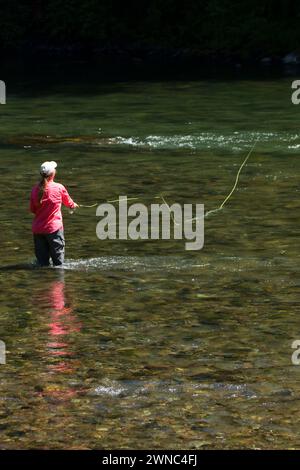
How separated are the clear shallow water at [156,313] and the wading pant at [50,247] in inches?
9.4

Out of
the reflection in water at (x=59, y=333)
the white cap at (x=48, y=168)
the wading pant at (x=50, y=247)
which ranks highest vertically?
the white cap at (x=48, y=168)

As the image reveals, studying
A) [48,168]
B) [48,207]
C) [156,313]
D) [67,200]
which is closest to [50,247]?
[48,207]

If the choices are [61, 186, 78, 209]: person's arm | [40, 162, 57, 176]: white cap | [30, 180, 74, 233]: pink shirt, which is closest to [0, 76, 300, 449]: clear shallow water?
[30, 180, 74, 233]: pink shirt

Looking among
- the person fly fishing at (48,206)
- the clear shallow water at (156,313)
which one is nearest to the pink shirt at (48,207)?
the person fly fishing at (48,206)

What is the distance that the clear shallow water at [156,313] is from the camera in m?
11.2

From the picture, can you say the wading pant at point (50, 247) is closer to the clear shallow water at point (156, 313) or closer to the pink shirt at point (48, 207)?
the pink shirt at point (48, 207)

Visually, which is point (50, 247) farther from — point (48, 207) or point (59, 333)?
point (59, 333)

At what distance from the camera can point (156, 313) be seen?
14945mm

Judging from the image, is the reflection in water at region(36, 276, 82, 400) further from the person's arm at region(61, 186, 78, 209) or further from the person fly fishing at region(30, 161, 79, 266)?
the person's arm at region(61, 186, 78, 209)

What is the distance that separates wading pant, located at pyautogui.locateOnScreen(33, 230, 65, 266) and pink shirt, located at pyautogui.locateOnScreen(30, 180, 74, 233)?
0.36 ft

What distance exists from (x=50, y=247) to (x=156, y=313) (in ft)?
8.81

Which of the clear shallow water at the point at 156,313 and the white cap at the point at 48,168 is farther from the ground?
the white cap at the point at 48,168

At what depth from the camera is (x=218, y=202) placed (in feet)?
74.2

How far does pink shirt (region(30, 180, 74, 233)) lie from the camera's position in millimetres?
16656
